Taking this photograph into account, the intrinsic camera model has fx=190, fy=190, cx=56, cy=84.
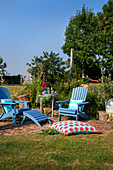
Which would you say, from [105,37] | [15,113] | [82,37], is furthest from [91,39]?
[15,113]

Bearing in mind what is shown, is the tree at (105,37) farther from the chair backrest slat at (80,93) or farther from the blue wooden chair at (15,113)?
the blue wooden chair at (15,113)

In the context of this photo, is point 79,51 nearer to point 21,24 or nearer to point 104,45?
point 104,45

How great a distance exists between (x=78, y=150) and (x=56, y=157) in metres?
0.47

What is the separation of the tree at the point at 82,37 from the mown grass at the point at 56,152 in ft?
65.9

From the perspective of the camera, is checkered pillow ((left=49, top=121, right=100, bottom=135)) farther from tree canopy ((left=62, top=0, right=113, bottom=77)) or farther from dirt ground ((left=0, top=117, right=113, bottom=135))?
tree canopy ((left=62, top=0, right=113, bottom=77))

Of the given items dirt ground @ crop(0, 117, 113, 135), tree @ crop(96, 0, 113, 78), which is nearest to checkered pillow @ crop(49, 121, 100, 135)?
dirt ground @ crop(0, 117, 113, 135)

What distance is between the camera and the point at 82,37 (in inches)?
961

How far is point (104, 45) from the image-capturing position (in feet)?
74.0

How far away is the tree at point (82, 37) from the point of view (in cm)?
2333

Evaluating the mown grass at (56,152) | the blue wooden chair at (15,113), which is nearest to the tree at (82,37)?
the blue wooden chair at (15,113)

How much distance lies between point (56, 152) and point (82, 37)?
75.1ft

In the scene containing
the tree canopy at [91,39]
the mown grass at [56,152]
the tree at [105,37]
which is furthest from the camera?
the tree canopy at [91,39]

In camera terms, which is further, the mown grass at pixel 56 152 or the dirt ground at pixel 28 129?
the dirt ground at pixel 28 129

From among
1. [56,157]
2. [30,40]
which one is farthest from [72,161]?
[30,40]
